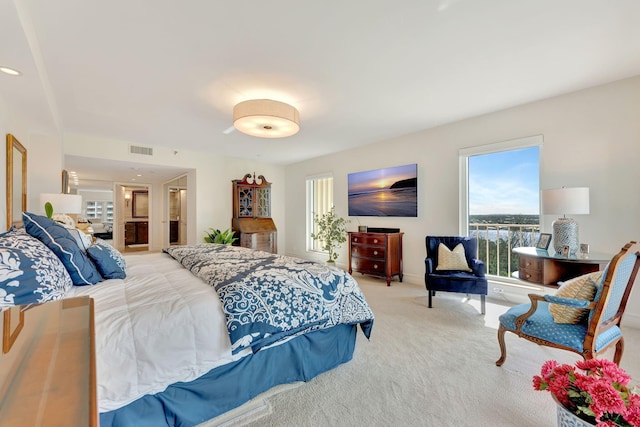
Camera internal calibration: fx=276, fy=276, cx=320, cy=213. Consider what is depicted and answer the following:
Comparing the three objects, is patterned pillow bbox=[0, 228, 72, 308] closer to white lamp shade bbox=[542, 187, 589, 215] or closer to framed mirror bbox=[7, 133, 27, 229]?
framed mirror bbox=[7, 133, 27, 229]

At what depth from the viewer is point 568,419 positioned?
3.97ft

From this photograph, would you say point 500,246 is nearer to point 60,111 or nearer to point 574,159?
point 574,159

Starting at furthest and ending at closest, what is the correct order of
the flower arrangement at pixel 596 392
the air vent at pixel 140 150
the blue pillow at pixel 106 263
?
1. the air vent at pixel 140 150
2. the blue pillow at pixel 106 263
3. the flower arrangement at pixel 596 392

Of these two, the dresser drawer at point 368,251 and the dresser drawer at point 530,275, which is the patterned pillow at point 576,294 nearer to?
the dresser drawer at point 530,275

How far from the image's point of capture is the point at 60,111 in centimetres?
342

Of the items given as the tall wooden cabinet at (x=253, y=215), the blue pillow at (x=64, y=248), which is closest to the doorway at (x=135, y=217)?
the tall wooden cabinet at (x=253, y=215)

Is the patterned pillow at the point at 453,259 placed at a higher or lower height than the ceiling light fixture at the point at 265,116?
lower

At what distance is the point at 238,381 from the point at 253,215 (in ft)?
16.0

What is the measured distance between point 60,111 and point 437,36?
4308 mm

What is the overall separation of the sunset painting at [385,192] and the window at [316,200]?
0.91m

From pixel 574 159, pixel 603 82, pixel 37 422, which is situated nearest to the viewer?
pixel 37 422

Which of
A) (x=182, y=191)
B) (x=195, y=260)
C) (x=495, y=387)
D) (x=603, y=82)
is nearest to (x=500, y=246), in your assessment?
(x=603, y=82)

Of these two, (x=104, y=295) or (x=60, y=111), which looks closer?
(x=104, y=295)

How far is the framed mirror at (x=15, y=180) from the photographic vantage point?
2.65 meters
